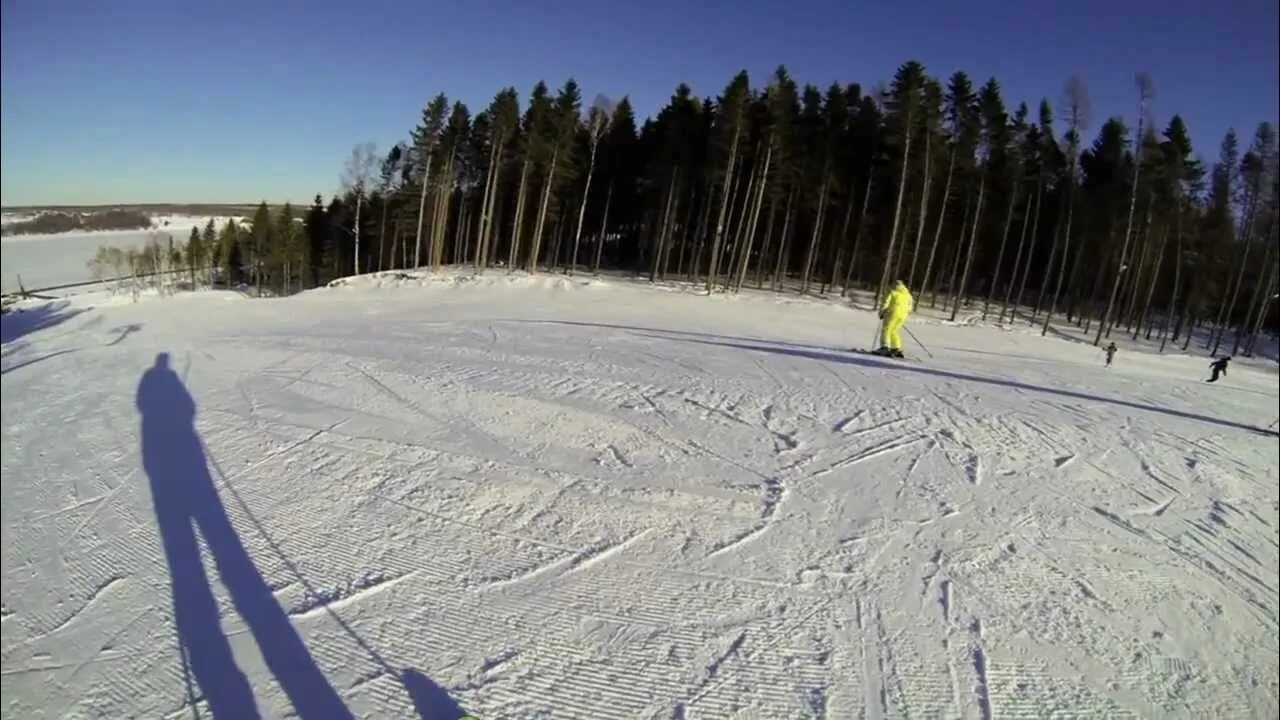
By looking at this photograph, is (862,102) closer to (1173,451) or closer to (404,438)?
(1173,451)

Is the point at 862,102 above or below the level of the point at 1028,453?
above

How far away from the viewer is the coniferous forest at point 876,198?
32438mm

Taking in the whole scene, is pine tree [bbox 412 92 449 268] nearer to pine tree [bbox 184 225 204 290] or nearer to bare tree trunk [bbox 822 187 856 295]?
bare tree trunk [bbox 822 187 856 295]

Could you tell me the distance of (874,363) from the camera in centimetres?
1434

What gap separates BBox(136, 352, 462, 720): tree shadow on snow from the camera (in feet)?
14.6

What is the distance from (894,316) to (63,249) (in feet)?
306

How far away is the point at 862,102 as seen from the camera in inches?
1556

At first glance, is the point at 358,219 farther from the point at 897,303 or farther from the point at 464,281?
the point at 897,303

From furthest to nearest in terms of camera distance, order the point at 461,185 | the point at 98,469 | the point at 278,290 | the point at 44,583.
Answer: the point at 278,290, the point at 461,185, the point at 98,469, the point at 44,583

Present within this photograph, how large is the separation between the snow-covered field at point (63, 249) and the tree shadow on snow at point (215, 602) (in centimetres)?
5217

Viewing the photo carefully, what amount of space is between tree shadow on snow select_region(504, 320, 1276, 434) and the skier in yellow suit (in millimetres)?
875

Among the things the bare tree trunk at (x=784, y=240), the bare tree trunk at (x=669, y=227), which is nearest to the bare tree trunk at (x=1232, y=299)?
the bare tree trunk at (x=784, y=240)

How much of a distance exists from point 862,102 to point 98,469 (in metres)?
41.4

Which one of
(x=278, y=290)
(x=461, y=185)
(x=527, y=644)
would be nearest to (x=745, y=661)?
(x=527, y=644)
